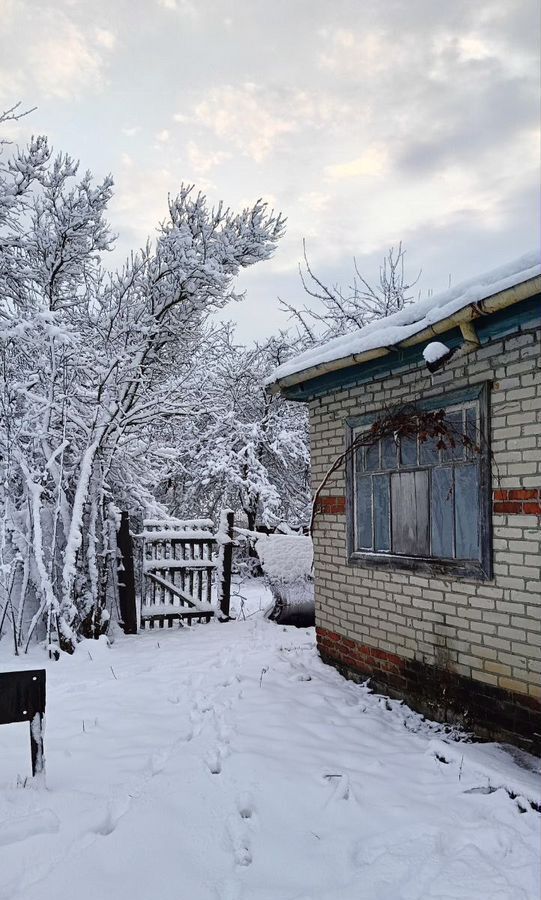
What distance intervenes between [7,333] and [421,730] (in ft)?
19.7

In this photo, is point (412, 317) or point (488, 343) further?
point (412, 317)

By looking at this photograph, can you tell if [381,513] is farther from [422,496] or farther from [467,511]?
[467,511]

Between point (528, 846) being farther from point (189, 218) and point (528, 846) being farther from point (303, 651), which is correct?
point (189, 218)

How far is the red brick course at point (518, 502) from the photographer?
3.79m

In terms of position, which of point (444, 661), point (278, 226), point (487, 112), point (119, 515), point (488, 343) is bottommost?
point (444, 661)

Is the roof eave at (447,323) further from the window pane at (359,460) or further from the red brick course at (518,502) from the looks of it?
the red brick course at (518,502)

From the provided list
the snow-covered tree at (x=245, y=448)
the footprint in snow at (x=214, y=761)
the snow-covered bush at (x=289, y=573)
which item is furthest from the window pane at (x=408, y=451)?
the snow-covered tree at (x=245, y=448)

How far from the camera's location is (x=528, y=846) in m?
2.72

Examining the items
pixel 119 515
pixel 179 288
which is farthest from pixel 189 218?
pixel 119 515

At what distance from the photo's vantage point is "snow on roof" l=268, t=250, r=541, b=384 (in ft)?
11.6

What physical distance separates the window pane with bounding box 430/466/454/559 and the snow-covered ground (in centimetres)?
143

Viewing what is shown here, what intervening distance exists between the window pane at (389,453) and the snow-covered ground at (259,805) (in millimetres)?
2136

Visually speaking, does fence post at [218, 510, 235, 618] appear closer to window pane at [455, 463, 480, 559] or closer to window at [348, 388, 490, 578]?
window at [348, 388, 490, 578]

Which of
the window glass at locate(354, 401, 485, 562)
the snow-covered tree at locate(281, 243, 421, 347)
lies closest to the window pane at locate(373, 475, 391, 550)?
the window glass at locate(354, 401, 485, 562)
